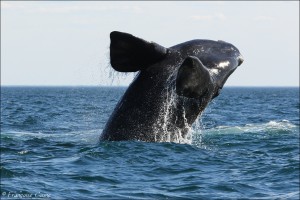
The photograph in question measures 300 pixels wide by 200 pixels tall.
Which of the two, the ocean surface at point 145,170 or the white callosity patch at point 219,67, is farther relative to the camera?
the white callosity patch at point 219,67

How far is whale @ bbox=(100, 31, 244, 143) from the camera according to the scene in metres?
11.6

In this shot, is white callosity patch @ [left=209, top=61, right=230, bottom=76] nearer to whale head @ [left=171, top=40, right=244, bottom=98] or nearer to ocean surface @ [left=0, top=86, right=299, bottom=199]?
whale head @ [left=171, top=40, right=244, bottom=98]

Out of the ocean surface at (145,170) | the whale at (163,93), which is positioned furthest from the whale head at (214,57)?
the ocean surface at (145,170)

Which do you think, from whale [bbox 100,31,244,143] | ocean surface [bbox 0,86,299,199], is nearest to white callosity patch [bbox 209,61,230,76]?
whale [bbox 100,31,244,143]

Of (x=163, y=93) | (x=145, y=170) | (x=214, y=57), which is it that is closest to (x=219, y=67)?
(x=214, y=57)

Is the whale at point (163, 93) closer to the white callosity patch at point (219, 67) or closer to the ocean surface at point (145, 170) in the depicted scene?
the white callosity patch at point (219, 67)

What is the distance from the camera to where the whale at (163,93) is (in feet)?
38.1

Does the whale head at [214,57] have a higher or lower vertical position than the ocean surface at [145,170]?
higher

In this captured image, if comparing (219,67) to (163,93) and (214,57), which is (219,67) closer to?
(214,57)

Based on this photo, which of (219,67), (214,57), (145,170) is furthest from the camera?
(214,57)

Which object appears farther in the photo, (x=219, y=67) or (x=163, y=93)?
(x=163, y=93)

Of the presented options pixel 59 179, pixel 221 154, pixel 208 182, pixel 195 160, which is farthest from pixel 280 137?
pixel 59 179

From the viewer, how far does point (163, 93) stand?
38.7ft

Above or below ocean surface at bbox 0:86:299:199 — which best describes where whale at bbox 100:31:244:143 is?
above
